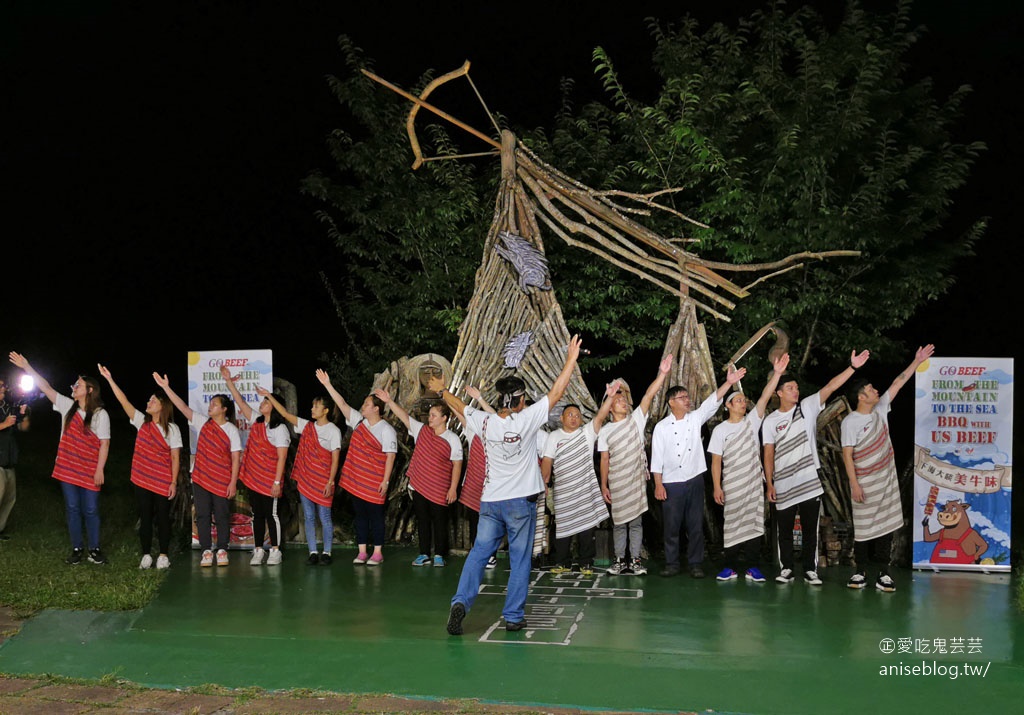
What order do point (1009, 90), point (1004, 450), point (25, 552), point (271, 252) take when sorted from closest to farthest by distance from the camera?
point (1004, 450) → point (25, 552) → point (1009, 90) → point (271, 252)

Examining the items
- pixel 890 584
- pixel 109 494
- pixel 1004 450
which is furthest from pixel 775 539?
pixel 109 494

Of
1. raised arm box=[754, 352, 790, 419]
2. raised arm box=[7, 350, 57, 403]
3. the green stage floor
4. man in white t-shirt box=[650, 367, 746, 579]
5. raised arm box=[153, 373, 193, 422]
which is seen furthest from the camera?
raised arm box=[153, 373, 193, 422]

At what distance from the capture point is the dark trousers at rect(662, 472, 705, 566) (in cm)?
830

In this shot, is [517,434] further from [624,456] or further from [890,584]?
[890,584]

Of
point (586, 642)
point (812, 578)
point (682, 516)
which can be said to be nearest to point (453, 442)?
point (682, 516)

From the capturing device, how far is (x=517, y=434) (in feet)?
21.3

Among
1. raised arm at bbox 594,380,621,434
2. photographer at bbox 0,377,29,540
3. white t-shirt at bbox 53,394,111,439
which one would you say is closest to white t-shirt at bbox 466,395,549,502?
raised arm at bbox 594,380,621,434

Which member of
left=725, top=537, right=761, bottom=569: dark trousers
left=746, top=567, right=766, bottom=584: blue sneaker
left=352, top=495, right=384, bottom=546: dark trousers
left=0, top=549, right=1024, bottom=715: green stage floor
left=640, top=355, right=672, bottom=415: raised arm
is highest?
left=640, top=355, right=672, bottom=415: raised arm

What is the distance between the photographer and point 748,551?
8.51m

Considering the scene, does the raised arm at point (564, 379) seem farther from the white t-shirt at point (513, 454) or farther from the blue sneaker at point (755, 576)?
the blue sneaker at point (755, 576)

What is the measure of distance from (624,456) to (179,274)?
10458 millimetres

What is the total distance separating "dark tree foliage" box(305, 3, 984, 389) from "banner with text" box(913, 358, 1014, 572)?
6.94ft

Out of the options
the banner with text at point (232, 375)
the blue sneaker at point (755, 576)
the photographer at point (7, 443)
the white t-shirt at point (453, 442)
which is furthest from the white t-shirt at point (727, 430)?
the photographer at point (7, 443)

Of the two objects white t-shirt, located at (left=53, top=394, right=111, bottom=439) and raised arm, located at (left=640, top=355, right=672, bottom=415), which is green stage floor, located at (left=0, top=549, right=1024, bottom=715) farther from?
white t-shirt, located at (left=53, top=394, right=111, bottom=439)
